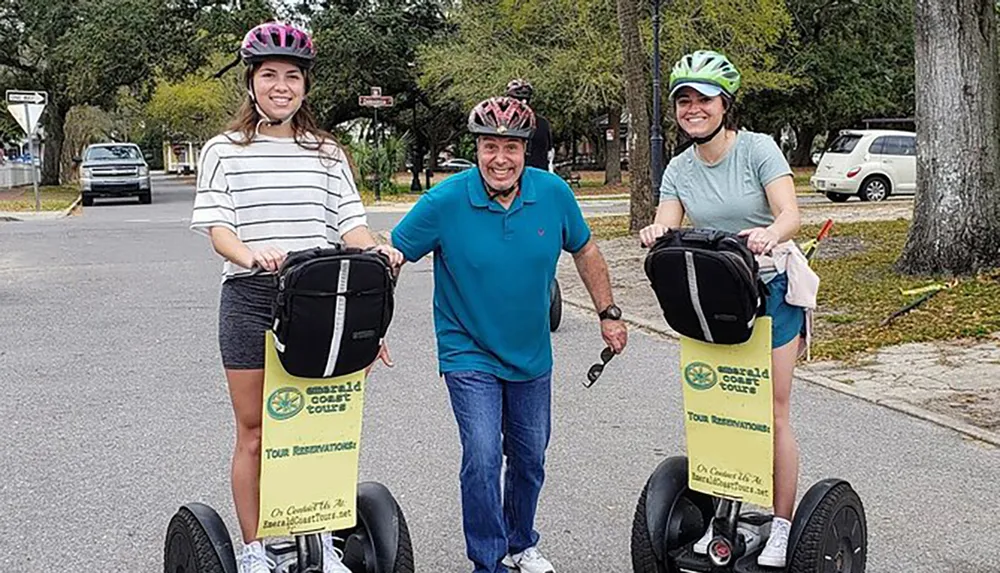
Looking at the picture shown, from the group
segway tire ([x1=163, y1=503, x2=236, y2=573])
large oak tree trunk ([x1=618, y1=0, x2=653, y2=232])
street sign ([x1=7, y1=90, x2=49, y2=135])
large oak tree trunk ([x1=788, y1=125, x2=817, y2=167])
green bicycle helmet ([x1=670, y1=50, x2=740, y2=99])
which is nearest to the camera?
segway tire ([x1=163, y1=503, x2=236, y2=573])

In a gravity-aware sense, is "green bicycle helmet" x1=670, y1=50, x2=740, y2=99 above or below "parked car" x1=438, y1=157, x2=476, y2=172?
above

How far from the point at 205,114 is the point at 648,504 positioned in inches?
2477

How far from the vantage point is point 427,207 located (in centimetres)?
402

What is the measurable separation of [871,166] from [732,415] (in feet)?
79.3

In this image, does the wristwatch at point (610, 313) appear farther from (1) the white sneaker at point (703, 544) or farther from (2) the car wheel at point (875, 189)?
(2) the car wheel at point (875, 189)

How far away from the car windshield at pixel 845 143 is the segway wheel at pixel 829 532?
23.6 meters

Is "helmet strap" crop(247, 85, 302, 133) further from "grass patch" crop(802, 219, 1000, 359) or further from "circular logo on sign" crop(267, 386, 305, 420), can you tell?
"grass patch" crop(802, 219, 1000, 359)

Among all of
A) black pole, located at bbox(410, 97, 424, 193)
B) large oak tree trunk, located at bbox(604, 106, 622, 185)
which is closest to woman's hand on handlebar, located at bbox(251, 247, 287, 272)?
black pole, located at bbox(410, 97, 424, 193)

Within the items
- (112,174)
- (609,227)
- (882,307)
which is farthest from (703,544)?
(112,174)

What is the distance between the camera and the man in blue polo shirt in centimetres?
393

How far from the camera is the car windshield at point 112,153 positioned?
3250 centimetres

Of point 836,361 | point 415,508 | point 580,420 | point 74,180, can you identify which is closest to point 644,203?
point 836,361

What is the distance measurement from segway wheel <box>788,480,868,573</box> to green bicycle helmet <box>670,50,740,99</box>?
1.39 metres

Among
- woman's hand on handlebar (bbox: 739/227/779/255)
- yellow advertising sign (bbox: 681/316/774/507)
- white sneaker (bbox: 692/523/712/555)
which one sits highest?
woman's hand on handlebar (bbox: 739/227/779/255)
